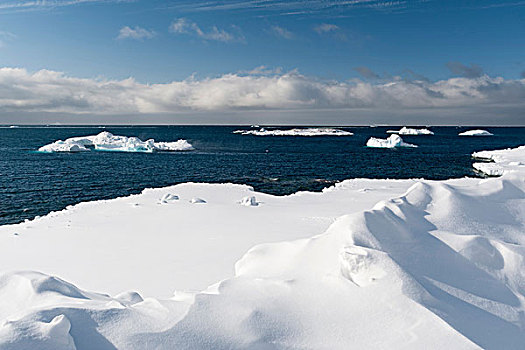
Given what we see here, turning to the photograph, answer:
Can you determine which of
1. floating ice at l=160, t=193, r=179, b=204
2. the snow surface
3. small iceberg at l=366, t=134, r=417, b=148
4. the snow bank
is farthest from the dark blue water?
small iceberg at l=366, t=134, r=417, b=148

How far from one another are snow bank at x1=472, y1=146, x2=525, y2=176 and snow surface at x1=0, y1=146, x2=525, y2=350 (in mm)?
30137

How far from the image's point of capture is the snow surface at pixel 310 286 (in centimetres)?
539

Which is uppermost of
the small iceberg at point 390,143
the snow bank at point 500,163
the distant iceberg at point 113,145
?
the distant iceberg at point 113,145

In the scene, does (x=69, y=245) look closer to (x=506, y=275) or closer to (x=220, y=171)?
(x=506, y=275)

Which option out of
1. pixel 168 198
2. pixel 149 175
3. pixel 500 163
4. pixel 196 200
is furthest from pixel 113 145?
pixel 500 163

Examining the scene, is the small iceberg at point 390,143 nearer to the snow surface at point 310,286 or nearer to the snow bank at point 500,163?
the snow bank at point 500,163

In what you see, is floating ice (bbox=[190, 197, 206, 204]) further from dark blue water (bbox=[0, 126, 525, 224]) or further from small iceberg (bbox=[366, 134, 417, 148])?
small iceberg (bbox=[366, 134, 417, 148])

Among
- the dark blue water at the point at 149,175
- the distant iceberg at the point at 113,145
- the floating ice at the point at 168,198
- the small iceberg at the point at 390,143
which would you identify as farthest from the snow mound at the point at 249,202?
the small iceberg at the point at 390,143

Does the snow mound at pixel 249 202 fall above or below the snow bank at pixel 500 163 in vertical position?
above

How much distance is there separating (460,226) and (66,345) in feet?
Answer: 32.2

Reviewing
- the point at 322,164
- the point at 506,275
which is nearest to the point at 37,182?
the point at 322,164

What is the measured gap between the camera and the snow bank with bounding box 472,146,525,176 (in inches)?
1680

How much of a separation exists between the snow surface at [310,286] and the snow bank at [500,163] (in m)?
30.1

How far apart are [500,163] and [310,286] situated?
5304 cm
